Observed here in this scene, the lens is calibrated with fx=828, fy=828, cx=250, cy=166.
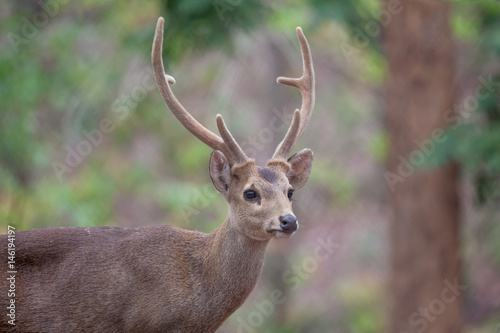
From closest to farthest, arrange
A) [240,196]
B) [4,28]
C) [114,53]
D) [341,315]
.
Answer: [240,196], [4,28], [114,53], [341,315]

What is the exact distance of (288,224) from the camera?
412 cm

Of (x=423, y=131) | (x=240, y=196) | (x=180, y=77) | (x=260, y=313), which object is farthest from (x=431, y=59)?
(x=240, y=196)

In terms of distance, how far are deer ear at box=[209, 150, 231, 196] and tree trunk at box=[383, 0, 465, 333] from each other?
23.9ft

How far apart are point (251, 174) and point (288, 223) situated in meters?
0.47

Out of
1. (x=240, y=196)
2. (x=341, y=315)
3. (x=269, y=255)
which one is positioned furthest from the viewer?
(x=341, y=315)

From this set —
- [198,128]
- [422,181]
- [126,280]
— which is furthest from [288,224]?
[422,181]

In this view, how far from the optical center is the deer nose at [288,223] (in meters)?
4.11

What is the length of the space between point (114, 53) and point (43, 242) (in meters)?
9.67

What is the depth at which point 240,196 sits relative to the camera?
4.46 meters

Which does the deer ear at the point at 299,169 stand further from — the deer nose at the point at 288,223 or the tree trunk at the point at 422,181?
the tree trunk at the point at 422,181

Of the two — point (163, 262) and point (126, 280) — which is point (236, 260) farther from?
point (126, 280)

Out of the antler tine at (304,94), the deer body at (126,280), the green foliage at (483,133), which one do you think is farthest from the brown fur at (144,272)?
the green foliage at (483,133)

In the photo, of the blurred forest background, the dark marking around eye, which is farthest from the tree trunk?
the dark marking around eye

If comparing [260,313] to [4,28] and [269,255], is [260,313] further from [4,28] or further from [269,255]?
[4,28]
